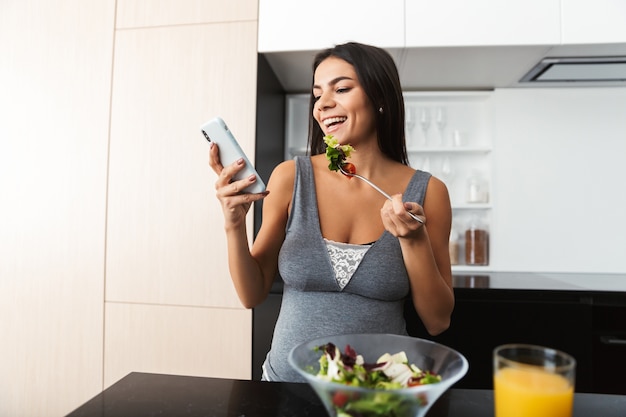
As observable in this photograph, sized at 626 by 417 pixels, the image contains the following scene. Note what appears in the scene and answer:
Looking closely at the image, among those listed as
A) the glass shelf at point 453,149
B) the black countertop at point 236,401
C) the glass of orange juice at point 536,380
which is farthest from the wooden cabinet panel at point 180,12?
the glass of orange juice at point 536,380

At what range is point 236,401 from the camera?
2.33ft

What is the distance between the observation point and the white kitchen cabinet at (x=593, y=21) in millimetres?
1802

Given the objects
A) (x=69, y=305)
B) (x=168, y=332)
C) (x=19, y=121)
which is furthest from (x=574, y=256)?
(x=19, y=121)

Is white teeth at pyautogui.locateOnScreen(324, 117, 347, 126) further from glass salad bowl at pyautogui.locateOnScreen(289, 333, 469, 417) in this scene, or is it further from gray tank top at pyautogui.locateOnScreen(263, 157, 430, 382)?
glass salad bowl at pyautogui.locateOnScreen(289, 333, 469, 417)

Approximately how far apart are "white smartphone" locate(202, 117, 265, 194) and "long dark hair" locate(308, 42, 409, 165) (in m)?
0.41

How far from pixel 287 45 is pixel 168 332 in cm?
131

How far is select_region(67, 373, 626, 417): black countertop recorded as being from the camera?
0.67 meters

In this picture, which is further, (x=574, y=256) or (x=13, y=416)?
(x=574, y=256)

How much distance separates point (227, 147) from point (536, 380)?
2.16ft

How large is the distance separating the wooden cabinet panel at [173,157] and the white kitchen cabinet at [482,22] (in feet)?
2.29

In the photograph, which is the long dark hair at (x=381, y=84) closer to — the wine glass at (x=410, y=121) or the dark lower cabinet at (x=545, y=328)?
the dark lower cabinet at (x=545, y=328)

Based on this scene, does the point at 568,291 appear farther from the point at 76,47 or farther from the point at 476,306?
the point at 76,47

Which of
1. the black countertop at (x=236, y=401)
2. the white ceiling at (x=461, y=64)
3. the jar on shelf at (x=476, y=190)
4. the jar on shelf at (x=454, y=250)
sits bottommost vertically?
the black countertop at (x=236, y=401)

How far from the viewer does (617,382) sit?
5.61 feet
